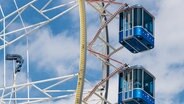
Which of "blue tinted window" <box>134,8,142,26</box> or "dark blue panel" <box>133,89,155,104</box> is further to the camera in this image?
"blue tinted window" <box>134,8,142,26</box>

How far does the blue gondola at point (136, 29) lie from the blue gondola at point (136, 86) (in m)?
1.18

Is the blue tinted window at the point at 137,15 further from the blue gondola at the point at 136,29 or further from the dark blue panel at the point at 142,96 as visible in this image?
the dark blue panel at the point at 142,96

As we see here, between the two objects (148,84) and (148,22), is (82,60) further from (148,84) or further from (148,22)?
(148,22)

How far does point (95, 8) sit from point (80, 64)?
11.7m

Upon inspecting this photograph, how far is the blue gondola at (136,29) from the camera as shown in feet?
134

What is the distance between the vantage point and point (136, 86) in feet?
132

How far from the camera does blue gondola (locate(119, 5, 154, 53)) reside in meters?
40.9

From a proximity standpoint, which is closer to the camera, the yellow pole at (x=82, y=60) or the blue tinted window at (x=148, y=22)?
the yellow pole at (x=82, y=60)

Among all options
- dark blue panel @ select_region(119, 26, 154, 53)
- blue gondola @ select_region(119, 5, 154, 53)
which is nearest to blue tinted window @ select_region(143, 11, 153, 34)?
blue gondola @ select_region(119, 5, 154, 53)

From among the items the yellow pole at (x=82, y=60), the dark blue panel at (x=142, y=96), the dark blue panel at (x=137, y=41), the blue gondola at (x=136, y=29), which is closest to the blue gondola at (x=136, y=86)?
the dark blue panel at (x=142, y=96)

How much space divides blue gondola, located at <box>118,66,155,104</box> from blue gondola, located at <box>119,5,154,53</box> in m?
1.18

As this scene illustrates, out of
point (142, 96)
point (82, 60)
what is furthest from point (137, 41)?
point (82, 60)

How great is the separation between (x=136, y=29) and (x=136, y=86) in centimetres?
303

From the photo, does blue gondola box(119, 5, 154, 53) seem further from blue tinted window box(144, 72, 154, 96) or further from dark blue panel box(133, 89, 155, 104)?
dark blue panel box(133, 89, 155, 104)
